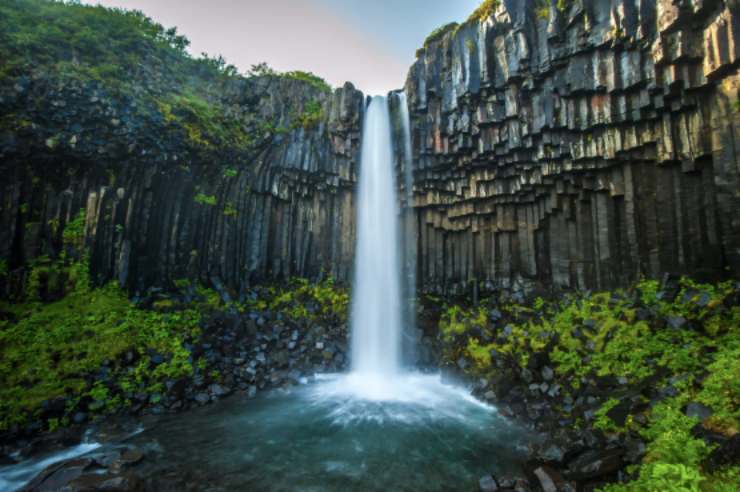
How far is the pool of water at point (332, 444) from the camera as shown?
6.13 m

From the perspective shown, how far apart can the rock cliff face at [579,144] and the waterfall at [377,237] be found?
4.26 feet

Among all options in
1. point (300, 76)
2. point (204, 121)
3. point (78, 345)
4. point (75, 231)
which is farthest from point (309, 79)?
point (78, 345)

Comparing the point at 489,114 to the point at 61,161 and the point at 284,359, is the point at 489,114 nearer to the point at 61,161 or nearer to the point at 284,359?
the point at 284,359

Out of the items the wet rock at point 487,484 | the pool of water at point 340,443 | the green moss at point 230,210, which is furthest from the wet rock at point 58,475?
the green moss at point 230,210

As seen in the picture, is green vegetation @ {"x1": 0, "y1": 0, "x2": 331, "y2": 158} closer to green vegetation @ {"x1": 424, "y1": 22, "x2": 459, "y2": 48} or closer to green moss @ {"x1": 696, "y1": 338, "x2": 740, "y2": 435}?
green vegetation @ {"x1": 424, "y1": 22, "x2": 459, "y2": 48}

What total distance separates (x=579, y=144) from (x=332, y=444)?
37.0ft

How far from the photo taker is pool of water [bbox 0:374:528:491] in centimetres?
613

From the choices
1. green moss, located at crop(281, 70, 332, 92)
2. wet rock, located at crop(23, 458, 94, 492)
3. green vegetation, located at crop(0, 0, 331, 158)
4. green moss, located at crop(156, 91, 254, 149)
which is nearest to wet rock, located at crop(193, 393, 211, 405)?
wet rock, located at crop(23, 458, 94, 492)

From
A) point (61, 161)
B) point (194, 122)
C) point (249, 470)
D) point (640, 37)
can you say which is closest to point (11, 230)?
point (61, 161)

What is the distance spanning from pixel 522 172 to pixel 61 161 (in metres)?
15.9

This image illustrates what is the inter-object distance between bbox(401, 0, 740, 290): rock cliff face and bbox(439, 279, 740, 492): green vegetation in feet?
4.04

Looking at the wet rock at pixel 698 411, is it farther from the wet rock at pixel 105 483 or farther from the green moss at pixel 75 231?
the green moss at pixel 75 231

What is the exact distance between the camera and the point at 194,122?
14680 mm

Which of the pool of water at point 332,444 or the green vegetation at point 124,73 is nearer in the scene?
the pool of water at point 332,444
